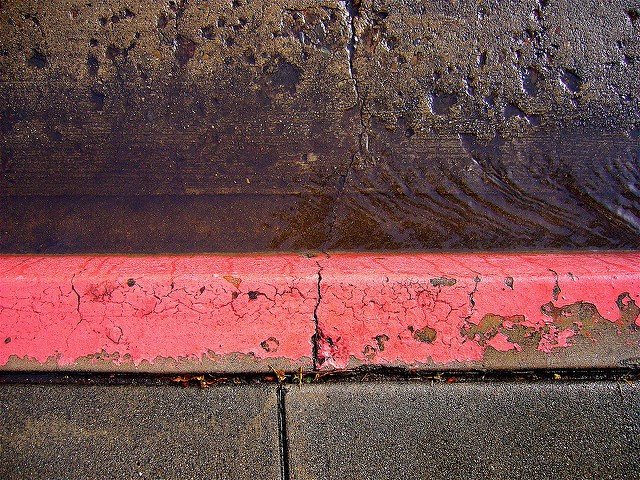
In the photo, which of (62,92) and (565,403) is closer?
(565,403)

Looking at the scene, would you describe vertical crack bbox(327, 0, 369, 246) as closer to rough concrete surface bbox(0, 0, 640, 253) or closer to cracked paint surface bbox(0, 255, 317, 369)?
rough concrete surface bbox(0, 0, 640, 253)

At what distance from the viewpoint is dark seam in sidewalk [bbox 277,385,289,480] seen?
1389 mm

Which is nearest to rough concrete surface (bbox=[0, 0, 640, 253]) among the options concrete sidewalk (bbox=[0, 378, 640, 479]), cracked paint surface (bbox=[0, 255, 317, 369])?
cracked paint surface (bbox=[0, 255, 317, 369])

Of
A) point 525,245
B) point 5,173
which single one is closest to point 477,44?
point 525,245

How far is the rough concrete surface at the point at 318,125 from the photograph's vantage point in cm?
182

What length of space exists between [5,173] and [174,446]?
1.43m

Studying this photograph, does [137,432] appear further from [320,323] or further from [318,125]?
[318,125]

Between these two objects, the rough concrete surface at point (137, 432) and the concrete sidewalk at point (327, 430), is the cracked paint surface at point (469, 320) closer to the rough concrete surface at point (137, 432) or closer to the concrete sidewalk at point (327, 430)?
the concrete sidewalk at point (327, 430)

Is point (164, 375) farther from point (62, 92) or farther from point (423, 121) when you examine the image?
point (423, 121)

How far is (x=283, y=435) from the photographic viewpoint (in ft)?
4.62

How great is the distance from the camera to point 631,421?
140 centimetres

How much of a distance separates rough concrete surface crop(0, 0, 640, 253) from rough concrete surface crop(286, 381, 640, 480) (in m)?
0.66

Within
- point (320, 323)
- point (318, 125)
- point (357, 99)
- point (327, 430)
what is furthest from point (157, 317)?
point (357, 99)

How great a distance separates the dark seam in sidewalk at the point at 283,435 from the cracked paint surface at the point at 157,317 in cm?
13
